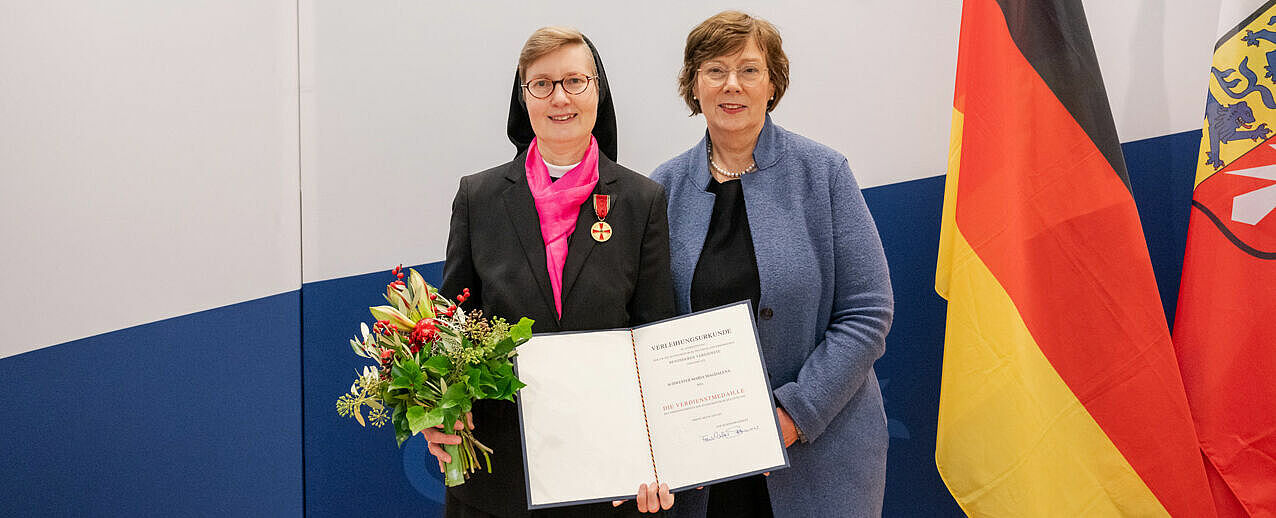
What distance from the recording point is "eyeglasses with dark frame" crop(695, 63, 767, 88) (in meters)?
2.23

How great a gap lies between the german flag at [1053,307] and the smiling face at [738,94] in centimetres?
68

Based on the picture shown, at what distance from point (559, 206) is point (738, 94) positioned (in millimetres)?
564

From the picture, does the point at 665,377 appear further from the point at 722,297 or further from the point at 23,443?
the point at 23,443

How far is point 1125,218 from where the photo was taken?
233cm

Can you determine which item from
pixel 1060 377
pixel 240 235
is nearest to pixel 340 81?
pixel 240 235

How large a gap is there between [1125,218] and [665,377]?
1.36 meters

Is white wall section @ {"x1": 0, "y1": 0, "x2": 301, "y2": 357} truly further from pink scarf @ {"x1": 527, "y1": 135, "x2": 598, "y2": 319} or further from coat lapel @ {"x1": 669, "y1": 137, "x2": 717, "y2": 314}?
coat lapel @ {"x1": 669, "y1": 137, "x2": 717, "y2": 314}

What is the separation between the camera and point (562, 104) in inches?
79.8

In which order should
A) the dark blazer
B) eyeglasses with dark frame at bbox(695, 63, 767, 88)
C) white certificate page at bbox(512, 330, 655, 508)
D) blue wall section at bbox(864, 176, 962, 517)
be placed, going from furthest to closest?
blue wall section at bbox(864, 176, 962, 517) → eyeglasses with dark frame at bbox(695, 63, 767, 88) → the dark blazer → white certificate page at bbox(512, 330, 655, 508)

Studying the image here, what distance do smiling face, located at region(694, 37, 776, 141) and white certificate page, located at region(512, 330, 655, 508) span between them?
0.68m

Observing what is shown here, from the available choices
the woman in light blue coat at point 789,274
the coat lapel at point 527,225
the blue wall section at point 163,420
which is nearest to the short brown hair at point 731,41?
the woman in light blue coat at point 789,274

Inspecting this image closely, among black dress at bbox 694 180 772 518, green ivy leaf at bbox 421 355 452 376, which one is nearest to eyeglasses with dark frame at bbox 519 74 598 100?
black dress at bbox 694 180 772 518
